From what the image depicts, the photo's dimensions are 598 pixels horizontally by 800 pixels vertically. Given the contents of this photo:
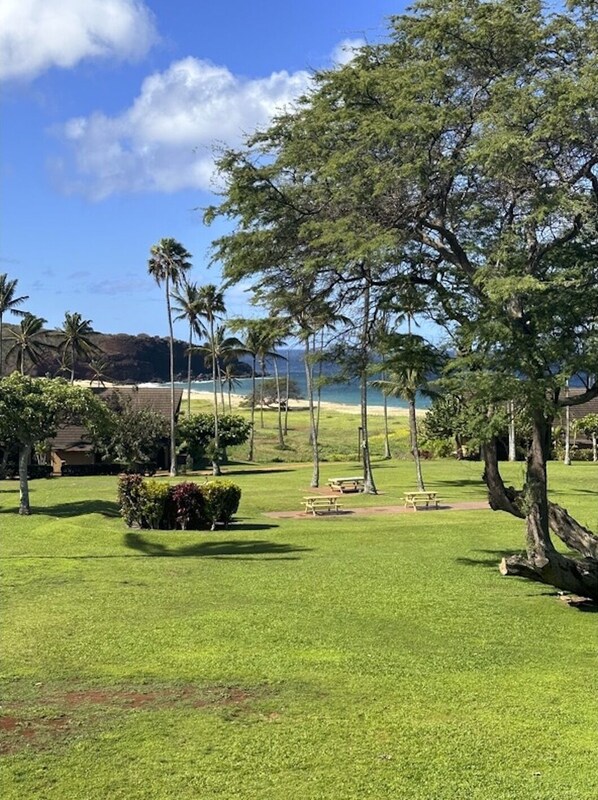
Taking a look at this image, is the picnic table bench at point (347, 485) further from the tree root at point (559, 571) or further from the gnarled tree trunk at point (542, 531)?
the tree root at point (559, 571)

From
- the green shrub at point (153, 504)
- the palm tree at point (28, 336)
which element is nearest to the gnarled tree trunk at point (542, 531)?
the green shrub at point (153, 504)

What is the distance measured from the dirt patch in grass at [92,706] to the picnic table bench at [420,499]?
21518 millimetres

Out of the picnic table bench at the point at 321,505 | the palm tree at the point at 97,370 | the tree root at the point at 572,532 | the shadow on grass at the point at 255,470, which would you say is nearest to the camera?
the tree root at the point at 572,532

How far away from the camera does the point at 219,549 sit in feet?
65.5

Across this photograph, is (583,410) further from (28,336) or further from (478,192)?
(478,192)

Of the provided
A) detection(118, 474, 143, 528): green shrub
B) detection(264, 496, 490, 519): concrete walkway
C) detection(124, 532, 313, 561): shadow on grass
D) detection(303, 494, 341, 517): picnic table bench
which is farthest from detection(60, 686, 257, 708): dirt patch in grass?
detection(303, 494, 341, 517): picnic table bench

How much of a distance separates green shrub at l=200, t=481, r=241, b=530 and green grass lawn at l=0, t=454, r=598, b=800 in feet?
12.4

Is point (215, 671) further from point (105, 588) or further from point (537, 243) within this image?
point (537, 243)

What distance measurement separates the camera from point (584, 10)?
1442cm

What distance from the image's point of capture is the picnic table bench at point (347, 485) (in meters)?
37.3

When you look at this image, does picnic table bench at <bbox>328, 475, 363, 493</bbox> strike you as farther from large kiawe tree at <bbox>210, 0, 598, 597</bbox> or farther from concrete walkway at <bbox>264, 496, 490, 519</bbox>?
large kiawe tree at <bbox>210, 0, 598, 597</bbox>

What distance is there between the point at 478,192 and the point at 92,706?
11.8 meters

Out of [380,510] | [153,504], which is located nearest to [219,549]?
[153,504]

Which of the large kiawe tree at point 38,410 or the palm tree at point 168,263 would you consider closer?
the large kiawe tree at point 38,410
